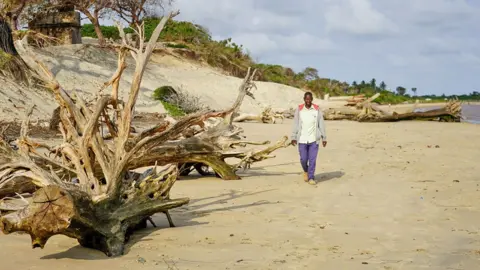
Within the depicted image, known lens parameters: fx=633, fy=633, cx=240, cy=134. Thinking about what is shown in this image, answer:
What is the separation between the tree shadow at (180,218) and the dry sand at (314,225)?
12 millimetres

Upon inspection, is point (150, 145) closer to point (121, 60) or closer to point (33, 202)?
point (121, 60)

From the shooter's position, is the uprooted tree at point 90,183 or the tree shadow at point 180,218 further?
the tree shadow at point 180,218

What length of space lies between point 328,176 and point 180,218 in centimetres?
471

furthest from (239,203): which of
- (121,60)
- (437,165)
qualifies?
(437,165)

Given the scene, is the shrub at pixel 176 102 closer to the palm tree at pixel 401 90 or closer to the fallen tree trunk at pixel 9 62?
the fallen tree trunk at pixel 9 62

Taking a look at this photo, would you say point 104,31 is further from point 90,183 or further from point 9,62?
point 90,183

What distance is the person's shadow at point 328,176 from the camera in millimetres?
10945

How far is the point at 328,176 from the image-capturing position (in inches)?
447

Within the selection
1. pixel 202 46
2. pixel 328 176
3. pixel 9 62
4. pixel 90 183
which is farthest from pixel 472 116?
pixel 90 183

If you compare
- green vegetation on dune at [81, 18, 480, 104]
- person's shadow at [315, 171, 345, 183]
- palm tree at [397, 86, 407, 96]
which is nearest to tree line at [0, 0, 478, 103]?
green vegetation on dune at [81, 18, 480, 104]

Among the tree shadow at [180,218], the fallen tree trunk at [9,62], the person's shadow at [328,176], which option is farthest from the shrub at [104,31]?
the tree shadow at [180,218]

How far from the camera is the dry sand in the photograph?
17.4 ft

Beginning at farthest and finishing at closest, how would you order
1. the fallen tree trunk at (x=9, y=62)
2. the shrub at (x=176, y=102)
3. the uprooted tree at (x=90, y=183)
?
the shrub at (x=176, y=102)
the fallen tree trunk at (x=9, y=62)
the uprooted tree at (x=90, y=183)

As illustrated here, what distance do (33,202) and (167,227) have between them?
2.07 m
